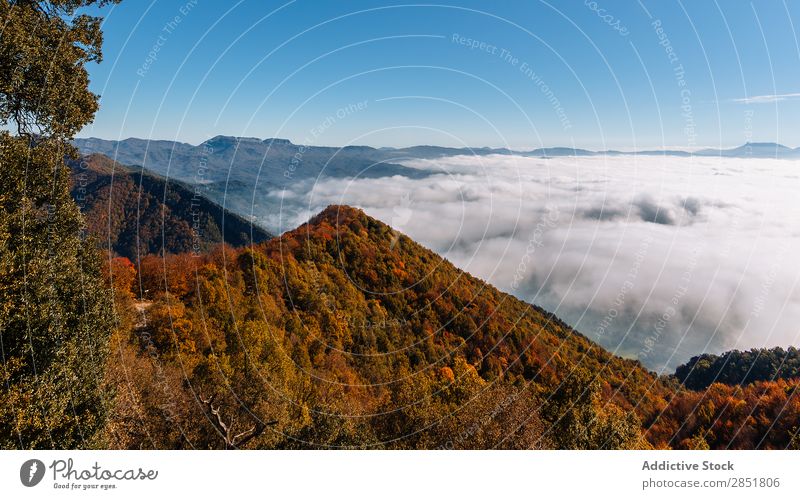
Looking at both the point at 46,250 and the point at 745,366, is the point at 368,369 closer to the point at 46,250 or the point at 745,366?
the point at 46,250

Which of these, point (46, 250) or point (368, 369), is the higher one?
point (46, 250)

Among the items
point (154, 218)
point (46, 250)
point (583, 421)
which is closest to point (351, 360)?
point (583, 421)

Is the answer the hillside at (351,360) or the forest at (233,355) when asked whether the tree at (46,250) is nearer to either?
the forest at (233,355)

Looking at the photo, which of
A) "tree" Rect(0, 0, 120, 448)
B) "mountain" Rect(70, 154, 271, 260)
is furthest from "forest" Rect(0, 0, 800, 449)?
"mountain" Rect(70, 154, 271, 260)

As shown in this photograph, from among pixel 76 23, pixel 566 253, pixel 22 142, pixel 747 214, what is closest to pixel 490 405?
pixel 22 142

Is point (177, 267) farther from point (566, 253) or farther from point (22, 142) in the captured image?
point (566, 253)
